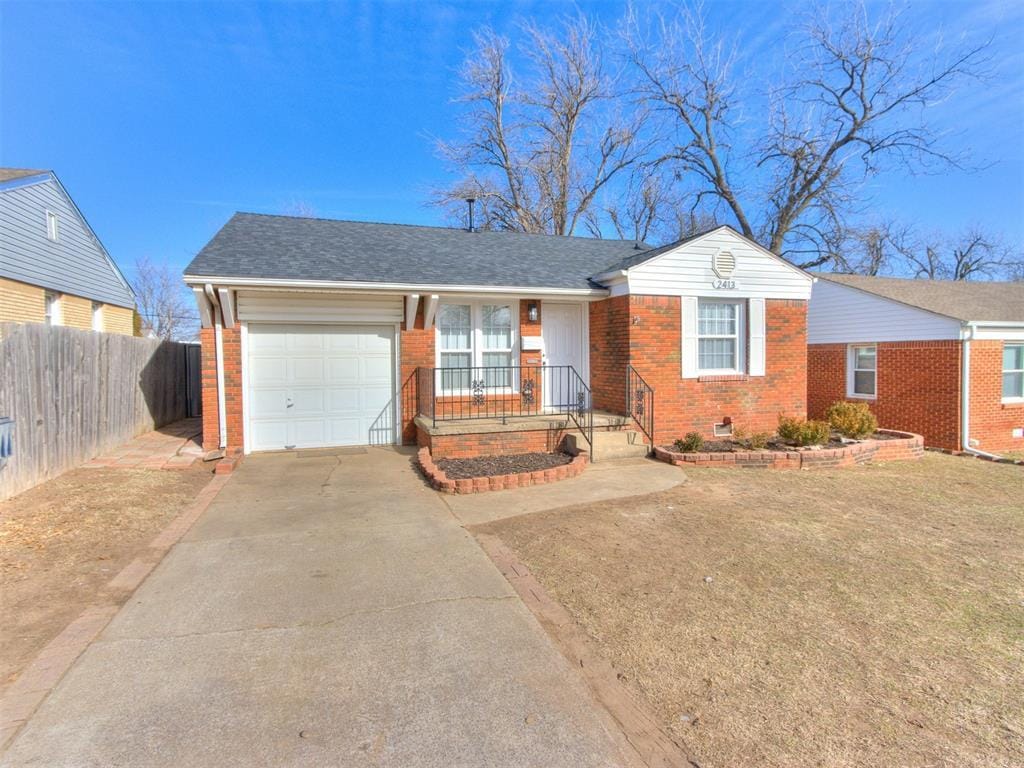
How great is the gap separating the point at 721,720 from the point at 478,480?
14.5 feet

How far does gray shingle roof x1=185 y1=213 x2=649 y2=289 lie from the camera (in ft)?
28.5

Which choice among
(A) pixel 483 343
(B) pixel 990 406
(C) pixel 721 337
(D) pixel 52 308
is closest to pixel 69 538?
(A) pixel 483 343

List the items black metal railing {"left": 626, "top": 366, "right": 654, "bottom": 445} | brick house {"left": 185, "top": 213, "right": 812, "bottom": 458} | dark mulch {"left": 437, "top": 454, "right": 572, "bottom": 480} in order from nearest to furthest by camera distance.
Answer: dark mulch {"left": 437, "top": 454, "right": 572, "bottom": 480} → brick house {"left": 185, "top": 213, "right": 812, "bottom": 458} → black metal railing {"left": 626, "top": 366, "right": 654, "bottom": 445}

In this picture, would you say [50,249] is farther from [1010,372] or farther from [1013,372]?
[1013,372]

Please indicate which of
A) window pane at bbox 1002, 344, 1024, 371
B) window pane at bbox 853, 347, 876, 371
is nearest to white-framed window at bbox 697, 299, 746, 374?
window pane at bbox 853, 347, 876, 371

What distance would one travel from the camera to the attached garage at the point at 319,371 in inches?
353

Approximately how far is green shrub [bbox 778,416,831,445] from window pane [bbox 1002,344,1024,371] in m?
6.76

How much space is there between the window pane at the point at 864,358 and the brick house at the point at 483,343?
480cm

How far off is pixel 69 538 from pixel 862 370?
51.9 feet

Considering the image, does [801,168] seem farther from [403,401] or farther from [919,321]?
[403,401]

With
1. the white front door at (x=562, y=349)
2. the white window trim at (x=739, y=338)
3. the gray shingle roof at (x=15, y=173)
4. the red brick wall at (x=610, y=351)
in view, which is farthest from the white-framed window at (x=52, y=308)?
the white window trim at (x=739, y=338)

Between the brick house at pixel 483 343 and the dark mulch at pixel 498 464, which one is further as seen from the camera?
the brick house at pixel 483 343

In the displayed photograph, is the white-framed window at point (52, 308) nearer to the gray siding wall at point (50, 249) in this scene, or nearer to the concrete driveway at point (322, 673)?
the gray siding wall at point (50, 249)

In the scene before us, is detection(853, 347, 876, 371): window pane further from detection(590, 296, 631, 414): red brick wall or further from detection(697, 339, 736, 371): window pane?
detection(590, 296, 631, 414): red brick wall
